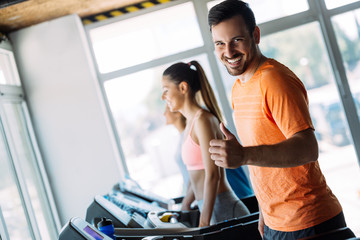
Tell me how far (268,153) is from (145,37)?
3294 mm

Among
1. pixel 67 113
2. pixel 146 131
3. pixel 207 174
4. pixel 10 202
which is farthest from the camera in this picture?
pixel 146 131

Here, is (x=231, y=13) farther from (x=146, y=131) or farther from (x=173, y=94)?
(x=146, y=131)

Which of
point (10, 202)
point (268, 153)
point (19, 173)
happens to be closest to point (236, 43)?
point (268, 153)

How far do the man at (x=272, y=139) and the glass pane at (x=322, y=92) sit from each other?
107 inches

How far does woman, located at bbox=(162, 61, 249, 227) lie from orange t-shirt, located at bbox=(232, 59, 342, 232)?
64cm

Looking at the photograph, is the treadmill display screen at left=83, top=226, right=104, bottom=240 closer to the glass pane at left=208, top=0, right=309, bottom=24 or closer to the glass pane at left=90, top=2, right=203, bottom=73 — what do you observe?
the glass pane at left=90, top=2, right=203, bottom=73

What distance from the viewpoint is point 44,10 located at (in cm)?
354

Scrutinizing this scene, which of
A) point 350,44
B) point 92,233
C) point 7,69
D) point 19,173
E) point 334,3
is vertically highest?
point 7,69

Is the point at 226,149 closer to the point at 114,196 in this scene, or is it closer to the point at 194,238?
the point at 194,238

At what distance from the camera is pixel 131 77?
13.7 feet

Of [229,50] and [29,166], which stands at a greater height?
[229,50]

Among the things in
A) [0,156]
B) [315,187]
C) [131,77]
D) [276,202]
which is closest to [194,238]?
[276,202]

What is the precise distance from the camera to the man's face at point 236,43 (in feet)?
4.41

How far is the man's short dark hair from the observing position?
1.34 meters
